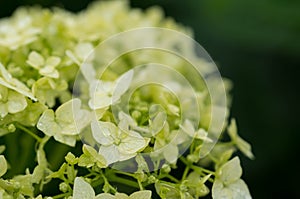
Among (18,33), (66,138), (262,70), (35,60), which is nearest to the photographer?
(66,138)

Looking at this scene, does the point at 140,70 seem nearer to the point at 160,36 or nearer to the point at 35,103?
the point at 160,36

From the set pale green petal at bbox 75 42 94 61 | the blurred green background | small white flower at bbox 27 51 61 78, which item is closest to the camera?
small white flower at bbox 27 51 61 78

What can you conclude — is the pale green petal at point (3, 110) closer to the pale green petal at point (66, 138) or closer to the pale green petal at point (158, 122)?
the pale green petal at point (66, 138)

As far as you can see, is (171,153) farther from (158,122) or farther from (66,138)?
(66,138)

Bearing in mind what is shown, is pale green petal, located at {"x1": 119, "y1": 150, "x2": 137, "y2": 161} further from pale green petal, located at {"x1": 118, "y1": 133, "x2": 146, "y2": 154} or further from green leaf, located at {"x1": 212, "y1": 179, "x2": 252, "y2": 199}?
green leaf, located at {"x1": 212, "y1": 179, "x2": 252, "y2": 199}

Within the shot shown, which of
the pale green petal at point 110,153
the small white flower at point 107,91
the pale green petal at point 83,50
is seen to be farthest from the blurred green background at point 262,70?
the pale green petal at point 110,153

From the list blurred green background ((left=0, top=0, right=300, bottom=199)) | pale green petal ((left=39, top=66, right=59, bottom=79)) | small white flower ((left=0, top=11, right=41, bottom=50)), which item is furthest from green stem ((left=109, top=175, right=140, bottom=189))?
blurred green background ((left=0, top=0, right=300, bottom=199))

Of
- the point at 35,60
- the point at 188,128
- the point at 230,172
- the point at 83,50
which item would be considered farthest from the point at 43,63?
the point at 230,172
